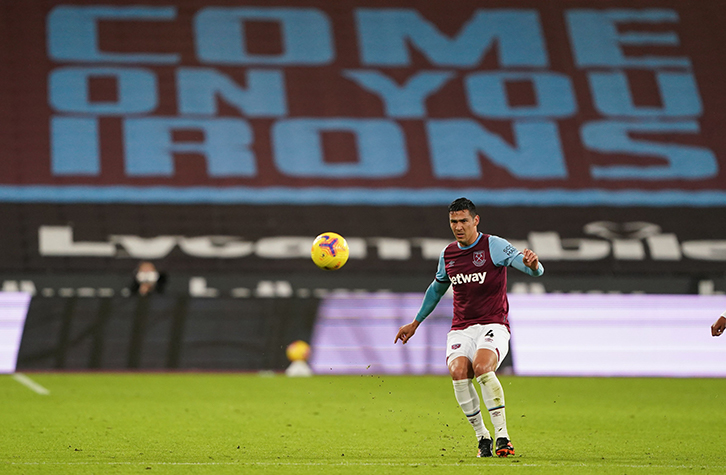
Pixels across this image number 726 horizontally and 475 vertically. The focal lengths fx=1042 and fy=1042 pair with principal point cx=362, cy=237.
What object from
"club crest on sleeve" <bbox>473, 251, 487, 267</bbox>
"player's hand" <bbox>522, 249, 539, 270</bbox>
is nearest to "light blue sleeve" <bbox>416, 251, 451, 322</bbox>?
"club crest on sleeve" <bbox>473, 251, 487, 267</bbox>

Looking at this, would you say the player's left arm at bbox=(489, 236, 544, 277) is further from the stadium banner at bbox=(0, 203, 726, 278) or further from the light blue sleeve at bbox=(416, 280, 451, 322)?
the stadium banner at bbox=(0, 203, 726, 278)

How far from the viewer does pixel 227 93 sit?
78.7ft

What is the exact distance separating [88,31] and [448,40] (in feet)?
27.8

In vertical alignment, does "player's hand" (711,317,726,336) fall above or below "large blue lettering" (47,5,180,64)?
below

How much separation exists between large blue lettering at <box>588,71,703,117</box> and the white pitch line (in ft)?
47.6

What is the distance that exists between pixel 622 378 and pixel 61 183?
12.4 meters

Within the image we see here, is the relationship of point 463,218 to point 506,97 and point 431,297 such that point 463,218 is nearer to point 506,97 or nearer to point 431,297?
point 431,297

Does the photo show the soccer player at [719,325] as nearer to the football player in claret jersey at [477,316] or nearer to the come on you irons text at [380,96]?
the football player in claret jersey at [477,316]

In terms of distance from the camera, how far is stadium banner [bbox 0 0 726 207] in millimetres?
22984

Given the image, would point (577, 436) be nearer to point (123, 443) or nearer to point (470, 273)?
point (470, 273)

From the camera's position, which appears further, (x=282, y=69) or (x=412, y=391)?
(x=282, y=69)

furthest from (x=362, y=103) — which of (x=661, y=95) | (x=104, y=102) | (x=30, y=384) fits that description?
(x=30, y=384)

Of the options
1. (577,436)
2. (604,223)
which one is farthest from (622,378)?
(577,436)

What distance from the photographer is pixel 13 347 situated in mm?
17375
